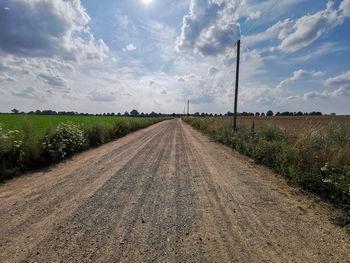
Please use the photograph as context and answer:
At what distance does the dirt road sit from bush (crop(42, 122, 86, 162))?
1.31m

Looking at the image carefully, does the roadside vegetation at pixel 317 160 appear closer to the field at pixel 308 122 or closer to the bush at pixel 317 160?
the bush at pixel 317 160

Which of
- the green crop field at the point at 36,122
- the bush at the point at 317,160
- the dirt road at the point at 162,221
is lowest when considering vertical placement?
the dirt road at the point at 162,221

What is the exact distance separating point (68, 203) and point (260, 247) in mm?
3581

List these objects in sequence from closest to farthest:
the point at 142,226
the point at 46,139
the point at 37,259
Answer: the point at 37,259 < the point at 142,226 < the point at 46,139

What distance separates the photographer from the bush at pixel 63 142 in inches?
225

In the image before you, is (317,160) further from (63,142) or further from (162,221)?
(63,142)

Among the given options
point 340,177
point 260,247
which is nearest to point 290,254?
point 260,247

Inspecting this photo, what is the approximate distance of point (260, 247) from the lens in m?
2.08

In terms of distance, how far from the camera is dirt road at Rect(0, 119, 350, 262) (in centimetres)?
198

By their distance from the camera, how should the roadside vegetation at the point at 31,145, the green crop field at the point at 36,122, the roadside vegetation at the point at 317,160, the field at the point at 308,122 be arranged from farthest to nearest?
the field at the point at 308,122
the green crop field at the point at 36,122
the roadside vegetation at the point at 31,145
the roadside vegetation at the point at 317,160

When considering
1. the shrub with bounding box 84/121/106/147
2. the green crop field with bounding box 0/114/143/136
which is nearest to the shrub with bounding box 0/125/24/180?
the green crop field with bounding box 0/114/143/136

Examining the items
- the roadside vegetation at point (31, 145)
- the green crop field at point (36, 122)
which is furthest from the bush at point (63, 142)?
the green crop field at point (36, 122)

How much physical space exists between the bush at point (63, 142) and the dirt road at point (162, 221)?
4.30 ft

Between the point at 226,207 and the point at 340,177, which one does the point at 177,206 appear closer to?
the point at 226,207
